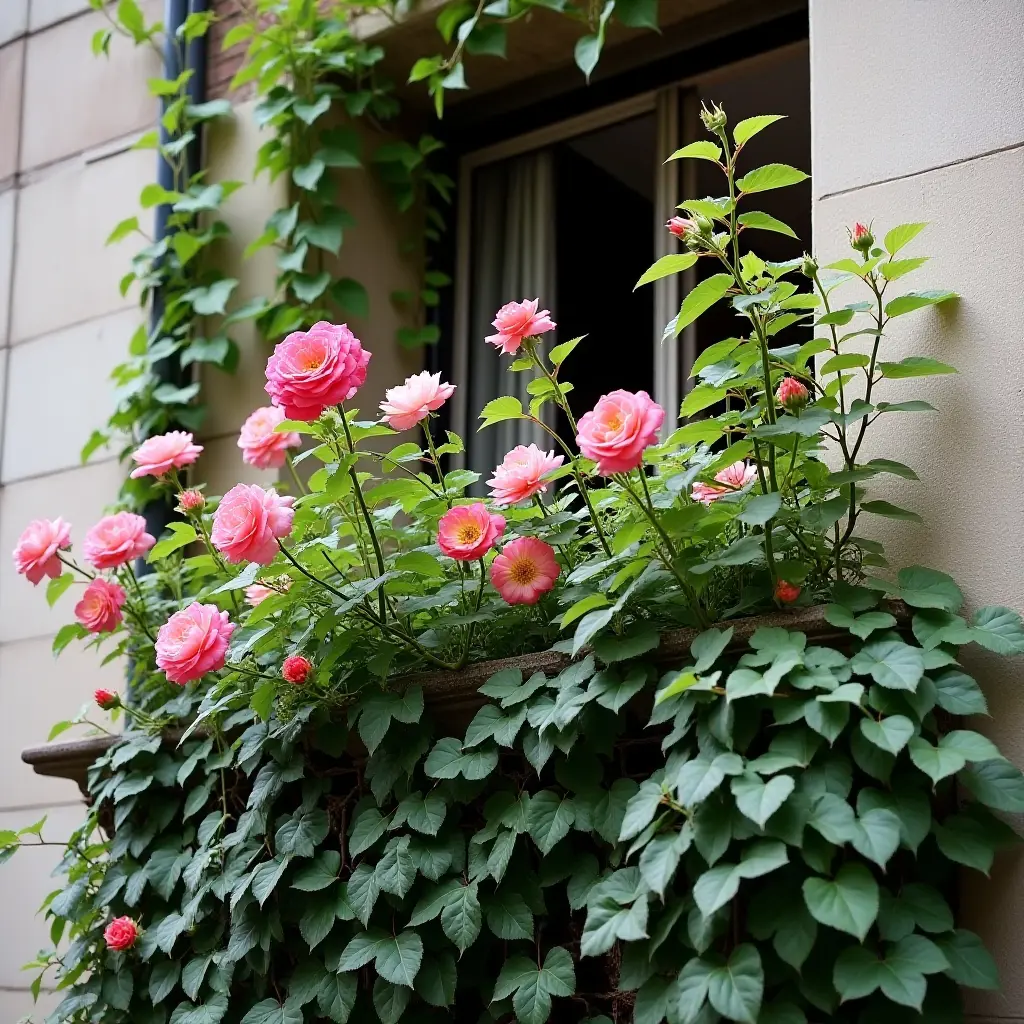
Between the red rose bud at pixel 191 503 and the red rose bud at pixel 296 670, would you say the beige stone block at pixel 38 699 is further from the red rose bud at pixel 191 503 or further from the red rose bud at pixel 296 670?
the red rose bud at pixel 296 670

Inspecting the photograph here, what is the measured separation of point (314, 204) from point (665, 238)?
885 mm

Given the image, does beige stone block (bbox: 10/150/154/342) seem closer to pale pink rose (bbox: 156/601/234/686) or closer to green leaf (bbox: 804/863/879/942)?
pale pink rose (bbox: 156/601/234/686)

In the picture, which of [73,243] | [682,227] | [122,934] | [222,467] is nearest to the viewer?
[682,227]

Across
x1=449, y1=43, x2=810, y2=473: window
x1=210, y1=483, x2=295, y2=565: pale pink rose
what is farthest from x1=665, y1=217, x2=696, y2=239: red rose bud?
x1=449, y1=43, x2=810, y2=473: window

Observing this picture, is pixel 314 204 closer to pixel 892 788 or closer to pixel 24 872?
pixel 24 872

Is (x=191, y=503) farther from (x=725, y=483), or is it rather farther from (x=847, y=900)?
(x=847, y=900)

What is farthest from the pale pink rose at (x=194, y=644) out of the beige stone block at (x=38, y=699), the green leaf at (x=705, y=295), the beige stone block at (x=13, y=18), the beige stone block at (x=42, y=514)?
the beige stone block at (x=13, y=18)

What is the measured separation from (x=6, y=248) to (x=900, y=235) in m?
2.89

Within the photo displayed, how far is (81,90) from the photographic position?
12.3ft

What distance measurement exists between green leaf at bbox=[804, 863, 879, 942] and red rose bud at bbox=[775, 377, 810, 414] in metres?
0.62

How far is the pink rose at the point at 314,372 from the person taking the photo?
1.84 metres

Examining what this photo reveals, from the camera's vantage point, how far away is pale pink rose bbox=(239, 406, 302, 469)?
2271mm

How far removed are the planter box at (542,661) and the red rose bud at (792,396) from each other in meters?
0.28

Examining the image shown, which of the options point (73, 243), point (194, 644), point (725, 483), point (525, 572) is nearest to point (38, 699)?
point (73, 243)
